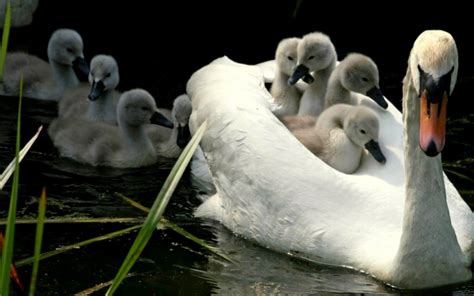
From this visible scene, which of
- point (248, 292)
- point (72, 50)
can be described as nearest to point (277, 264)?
point (248, 292)

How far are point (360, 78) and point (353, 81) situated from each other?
44 millimetres

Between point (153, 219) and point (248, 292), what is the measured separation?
2.03m

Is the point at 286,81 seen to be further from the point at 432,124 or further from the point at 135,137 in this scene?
the point at 432,124

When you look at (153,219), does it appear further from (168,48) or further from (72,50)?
(168,48)

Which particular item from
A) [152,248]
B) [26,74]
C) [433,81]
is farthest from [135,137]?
[433,81]

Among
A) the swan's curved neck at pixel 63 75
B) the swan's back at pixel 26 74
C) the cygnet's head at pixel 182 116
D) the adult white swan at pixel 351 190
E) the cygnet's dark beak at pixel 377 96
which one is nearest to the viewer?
the adult white swan at pixel 351 190

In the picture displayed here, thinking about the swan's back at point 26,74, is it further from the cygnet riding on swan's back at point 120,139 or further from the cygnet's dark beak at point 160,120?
the cygnet's dark beak at point 160,120

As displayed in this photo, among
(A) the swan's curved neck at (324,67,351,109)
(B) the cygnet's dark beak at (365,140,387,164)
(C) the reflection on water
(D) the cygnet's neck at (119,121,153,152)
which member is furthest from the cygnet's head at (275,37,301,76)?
(B) the cygnet's dark beak at (365,140,387,164)

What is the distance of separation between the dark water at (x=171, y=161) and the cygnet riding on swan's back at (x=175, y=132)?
17 cm

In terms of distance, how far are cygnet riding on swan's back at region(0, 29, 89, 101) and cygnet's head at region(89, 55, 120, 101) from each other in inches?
29.2

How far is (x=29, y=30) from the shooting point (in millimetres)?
10938

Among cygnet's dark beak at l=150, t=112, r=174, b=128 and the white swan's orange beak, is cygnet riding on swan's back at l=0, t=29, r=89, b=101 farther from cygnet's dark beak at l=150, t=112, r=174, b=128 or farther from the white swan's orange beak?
the white swan's orange beak

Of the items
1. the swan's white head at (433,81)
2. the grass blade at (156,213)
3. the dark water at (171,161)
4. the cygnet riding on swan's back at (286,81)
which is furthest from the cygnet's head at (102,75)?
the grass blade at (156,213)

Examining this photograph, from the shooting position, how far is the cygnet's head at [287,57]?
7.27 m
